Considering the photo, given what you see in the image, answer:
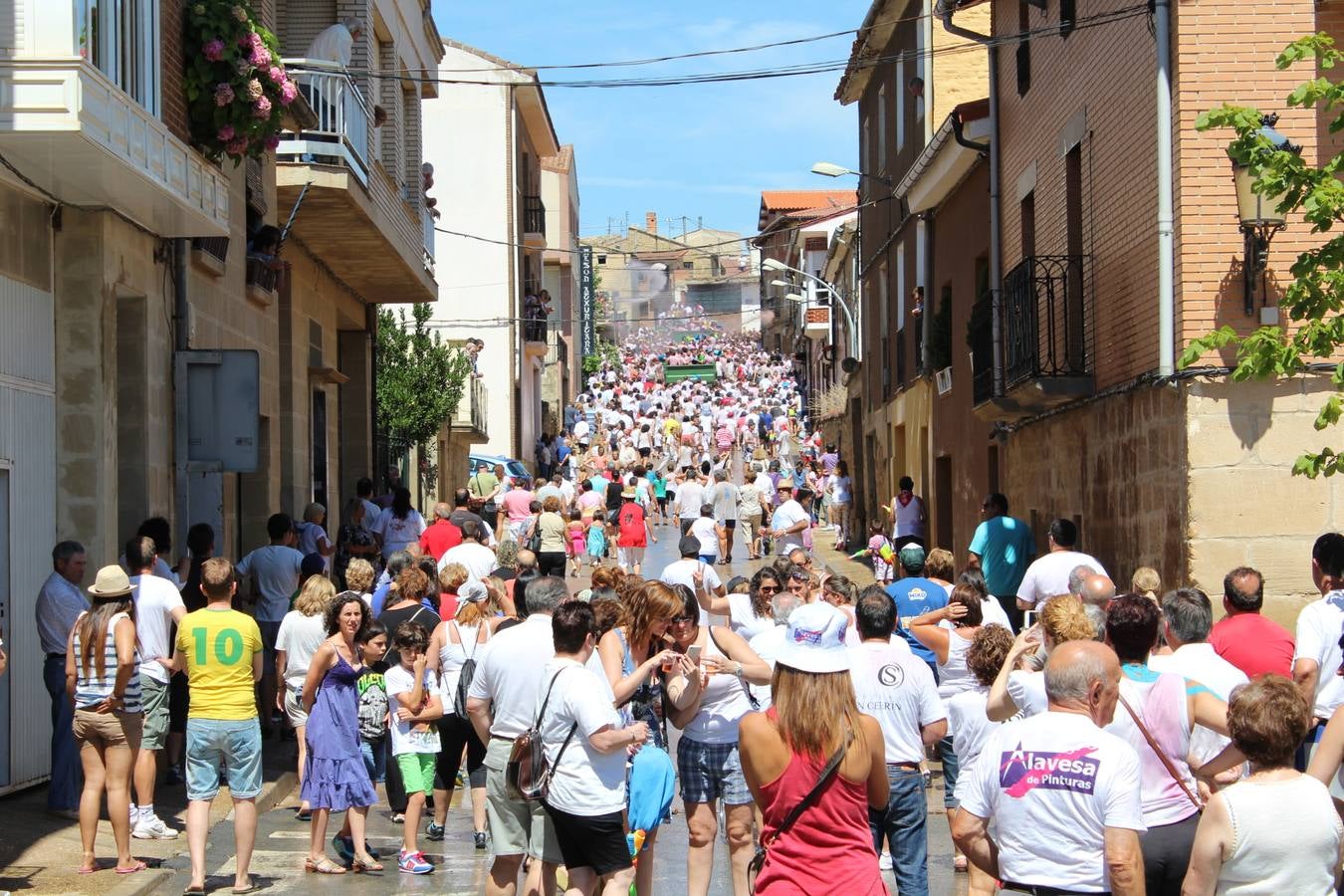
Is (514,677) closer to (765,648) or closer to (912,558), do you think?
(765,648)

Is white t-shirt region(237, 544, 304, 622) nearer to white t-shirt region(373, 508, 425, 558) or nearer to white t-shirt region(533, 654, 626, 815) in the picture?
white t-shirt region(373, 508, 425, 558)

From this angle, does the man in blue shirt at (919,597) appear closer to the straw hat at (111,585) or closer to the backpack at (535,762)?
the backpack at (535,762)

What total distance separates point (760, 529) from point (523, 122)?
2216 cm

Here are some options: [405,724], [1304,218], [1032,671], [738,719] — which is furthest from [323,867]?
[1304,218]

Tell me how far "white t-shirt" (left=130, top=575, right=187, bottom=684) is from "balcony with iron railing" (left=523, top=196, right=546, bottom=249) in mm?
36128

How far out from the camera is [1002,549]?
50.8 feet

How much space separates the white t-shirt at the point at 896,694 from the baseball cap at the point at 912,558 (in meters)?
3.15

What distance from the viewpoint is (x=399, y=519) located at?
63.7 feet

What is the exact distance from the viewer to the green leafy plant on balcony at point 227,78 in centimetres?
1391

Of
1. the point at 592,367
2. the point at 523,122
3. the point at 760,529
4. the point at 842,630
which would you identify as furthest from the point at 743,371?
the point at 842,630

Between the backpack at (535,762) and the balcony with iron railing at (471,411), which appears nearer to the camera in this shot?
the backpack at (535,762)

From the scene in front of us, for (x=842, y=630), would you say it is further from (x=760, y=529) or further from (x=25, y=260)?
(x=760, y=529)

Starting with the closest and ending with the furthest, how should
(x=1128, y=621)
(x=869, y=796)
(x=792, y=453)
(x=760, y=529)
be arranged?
(x=869, y=796) → (x=1128, y=621) → (x=760, y=529) → (x=792, y=453)

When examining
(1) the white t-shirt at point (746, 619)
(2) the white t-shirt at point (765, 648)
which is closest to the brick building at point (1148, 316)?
(1) the white t-shirt at point (746, 619)
